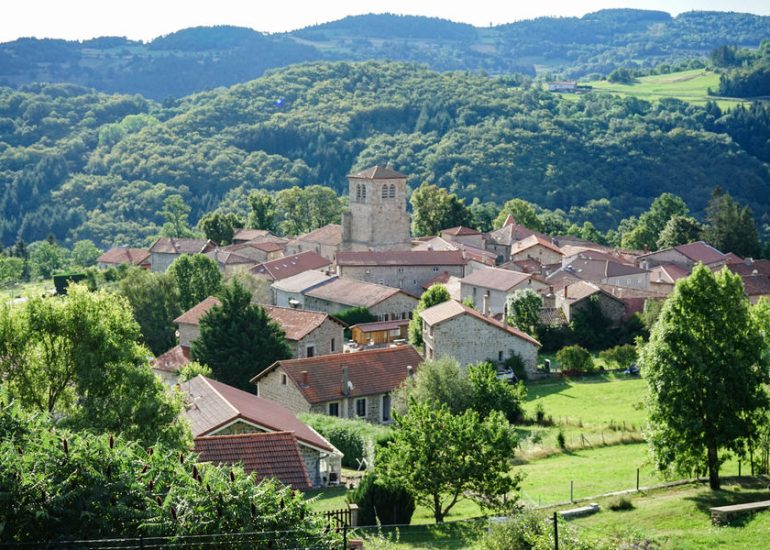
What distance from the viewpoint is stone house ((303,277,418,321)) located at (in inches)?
2421

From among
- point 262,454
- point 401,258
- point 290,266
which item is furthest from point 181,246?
point 262,454

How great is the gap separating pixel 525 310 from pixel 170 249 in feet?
130

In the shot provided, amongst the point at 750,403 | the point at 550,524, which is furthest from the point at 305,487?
the point at 750,403

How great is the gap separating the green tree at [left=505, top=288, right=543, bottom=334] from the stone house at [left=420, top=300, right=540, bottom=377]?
20.8 feet

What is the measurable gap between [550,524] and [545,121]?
162m

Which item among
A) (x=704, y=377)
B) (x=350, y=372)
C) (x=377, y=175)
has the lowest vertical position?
(x=350, y=372)

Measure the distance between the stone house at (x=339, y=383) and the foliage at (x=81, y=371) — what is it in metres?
13.4

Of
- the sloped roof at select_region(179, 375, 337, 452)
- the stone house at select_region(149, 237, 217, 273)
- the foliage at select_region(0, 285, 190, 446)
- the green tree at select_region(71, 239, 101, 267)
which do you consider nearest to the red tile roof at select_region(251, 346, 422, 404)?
the sloped roof at select_region(179, 375, 337, 452)

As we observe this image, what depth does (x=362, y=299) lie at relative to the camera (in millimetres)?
61875

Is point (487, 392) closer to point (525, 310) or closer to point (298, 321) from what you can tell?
point (298, 321)

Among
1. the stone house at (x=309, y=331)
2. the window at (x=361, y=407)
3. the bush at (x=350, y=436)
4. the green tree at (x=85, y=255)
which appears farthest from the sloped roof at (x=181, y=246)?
the bush at (x=350, y=436)

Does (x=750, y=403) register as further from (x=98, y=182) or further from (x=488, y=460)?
(x=98, y=182)

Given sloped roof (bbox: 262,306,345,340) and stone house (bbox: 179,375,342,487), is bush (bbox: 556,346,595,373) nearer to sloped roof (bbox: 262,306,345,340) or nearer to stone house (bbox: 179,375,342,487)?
sloped roof (bbox: 262,306,345,340)

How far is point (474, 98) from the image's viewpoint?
19500 cm
